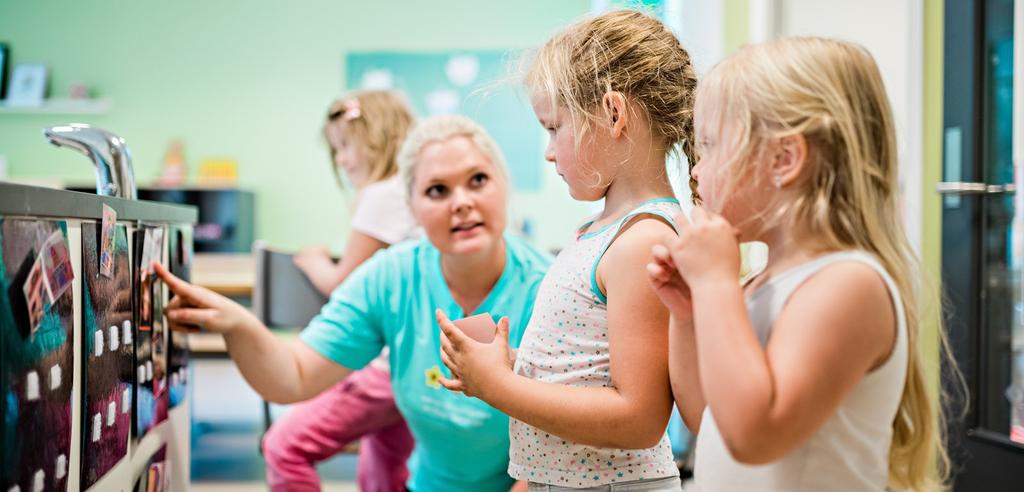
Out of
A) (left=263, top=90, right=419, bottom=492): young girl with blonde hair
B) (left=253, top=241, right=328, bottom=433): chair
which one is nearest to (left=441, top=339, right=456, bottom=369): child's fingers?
(left=263, top=90, right=419, bottom=492): young girl with blonde hair

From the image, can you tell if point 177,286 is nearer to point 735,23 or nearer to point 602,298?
point 602,298

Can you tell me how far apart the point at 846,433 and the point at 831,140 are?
0.25 metres

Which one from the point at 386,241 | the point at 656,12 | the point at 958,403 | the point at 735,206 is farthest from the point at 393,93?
the point at 735,206

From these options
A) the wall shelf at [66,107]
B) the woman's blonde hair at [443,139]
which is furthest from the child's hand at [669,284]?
the wall shelf at [66,107]

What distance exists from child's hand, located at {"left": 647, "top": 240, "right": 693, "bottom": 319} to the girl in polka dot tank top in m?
0.09

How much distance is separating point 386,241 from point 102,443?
53.7 inches

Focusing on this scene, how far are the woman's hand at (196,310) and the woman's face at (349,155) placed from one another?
1.23 meters

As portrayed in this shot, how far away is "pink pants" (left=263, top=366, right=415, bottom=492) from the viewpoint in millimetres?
1990

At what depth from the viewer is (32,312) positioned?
0.66 metres

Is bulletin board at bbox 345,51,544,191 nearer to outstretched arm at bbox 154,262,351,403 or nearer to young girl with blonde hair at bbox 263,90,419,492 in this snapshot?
young girl with blonde hair at bbox 263,90,419,492

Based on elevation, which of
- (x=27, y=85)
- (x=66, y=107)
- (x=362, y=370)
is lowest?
(x=362, y=370)

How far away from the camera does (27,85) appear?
628 cm

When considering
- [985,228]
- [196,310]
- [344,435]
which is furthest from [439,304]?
[985,228]

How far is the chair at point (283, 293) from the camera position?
2.40 meters
